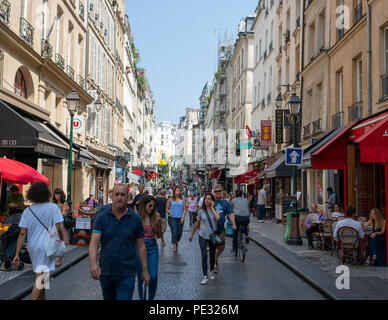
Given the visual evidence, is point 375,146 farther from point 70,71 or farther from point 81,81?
point 81,81

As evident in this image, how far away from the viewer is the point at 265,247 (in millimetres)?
14570

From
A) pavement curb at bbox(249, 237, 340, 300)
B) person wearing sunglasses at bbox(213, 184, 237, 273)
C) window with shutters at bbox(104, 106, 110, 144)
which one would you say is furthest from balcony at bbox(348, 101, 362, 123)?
window with shutters at bbox(104, 106, 110, 144)

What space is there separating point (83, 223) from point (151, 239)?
852 centimetres

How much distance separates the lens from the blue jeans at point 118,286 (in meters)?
4.97

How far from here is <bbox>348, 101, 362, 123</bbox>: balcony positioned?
51.3 feet

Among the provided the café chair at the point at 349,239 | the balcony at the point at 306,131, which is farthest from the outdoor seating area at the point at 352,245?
the balcony at the point at 306,131

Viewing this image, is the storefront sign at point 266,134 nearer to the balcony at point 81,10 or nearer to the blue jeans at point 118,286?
the balcony at point 81,10

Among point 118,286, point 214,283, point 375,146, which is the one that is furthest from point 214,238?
point 118,286

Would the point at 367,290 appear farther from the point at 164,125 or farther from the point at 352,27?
the point at 164,125

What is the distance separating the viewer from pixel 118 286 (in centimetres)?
499

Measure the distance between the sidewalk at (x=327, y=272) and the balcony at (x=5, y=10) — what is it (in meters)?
10.2

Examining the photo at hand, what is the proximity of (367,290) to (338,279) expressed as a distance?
1107mm

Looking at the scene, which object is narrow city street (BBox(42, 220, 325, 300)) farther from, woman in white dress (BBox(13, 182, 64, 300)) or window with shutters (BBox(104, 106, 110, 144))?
window with shutters (BBox(104, 106, 110, 144))
